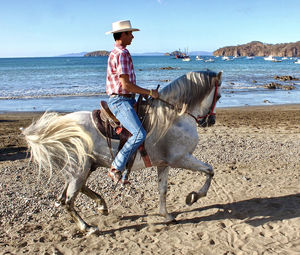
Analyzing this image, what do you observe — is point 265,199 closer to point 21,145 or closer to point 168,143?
point 168,143

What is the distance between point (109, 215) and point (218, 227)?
1.97 metres

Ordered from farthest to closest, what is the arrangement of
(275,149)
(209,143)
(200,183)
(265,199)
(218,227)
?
(209,143)
(275,149)
(200,183)
(265,199)
(218,227)

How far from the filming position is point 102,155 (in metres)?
5.00

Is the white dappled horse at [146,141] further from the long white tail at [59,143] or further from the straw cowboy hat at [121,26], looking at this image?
the straw cowboy hat at [121,26]

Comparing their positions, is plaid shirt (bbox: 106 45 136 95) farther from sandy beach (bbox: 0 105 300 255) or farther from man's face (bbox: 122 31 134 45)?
sandy beach (bbox: 0 105 300 255)

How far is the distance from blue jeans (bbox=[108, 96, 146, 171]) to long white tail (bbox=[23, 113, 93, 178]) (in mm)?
503

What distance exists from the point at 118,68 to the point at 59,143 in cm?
144

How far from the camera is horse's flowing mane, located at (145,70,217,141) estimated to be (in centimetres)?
495

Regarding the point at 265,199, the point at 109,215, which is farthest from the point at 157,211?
the point at 265,199

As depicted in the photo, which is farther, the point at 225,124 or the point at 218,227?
the point at 225,124

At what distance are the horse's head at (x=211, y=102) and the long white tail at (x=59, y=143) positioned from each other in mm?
1864

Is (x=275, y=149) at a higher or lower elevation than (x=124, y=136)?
lower

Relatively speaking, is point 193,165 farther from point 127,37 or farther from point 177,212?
point 127,37

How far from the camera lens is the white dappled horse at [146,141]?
16.0 ft
